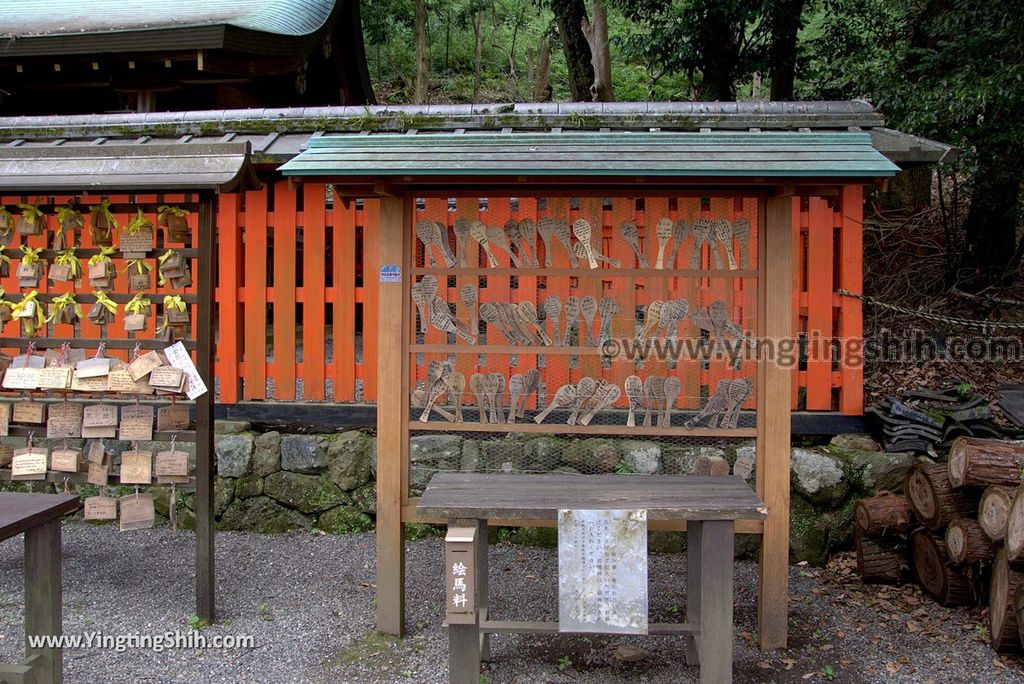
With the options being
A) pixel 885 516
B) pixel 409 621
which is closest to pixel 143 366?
pixel 409 621

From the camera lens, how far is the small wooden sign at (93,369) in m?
4.52

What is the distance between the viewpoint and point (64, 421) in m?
4.62

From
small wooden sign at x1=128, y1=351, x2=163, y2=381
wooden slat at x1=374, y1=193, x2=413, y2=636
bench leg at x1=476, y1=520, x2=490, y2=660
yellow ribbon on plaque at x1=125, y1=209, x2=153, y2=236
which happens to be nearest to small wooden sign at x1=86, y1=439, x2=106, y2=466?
small wooden sign at x1=128, y1=351, x2=163, y2=381

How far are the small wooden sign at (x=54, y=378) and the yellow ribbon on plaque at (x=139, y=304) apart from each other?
495 mm

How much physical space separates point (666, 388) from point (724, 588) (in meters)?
1.30

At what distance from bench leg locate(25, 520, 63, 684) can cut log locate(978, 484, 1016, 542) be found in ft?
15.0

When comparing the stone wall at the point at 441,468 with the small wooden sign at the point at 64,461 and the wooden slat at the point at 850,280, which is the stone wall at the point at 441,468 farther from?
the small wooden sign at the point at 64,461

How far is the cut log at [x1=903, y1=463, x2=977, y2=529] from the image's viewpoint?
461 cm

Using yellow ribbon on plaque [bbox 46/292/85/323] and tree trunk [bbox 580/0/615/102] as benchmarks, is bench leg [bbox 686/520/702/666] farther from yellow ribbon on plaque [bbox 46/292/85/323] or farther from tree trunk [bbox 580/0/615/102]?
tree trunk [bbox 580/0/615/102]

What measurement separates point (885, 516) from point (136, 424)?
4.51 meters

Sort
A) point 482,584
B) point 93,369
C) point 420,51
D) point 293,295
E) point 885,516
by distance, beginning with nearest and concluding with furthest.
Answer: point 482,584
point 93,369
point 885,516
point 293,295
point 420,51
